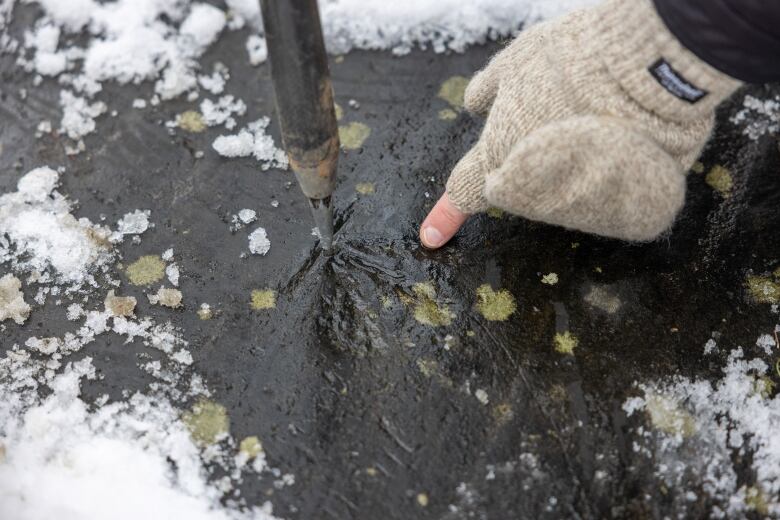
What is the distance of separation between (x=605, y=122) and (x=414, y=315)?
2.33 ft

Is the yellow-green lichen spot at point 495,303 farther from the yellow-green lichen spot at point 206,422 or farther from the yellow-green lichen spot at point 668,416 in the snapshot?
the yellow-green lichen spot at point 206,422

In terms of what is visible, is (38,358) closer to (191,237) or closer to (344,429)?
(191,237)

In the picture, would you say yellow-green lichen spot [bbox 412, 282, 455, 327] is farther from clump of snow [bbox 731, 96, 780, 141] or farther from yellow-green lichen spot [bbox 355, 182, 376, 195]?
clump of snow [bbox 731, 96, 780, 141]

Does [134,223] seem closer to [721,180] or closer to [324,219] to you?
[324,219]

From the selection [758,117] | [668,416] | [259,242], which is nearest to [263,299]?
[259,242]

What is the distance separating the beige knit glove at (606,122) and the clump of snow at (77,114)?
4.45 ft

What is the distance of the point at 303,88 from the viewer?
1.39m

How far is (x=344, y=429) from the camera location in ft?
5.46

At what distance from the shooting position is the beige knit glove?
4.40 ft

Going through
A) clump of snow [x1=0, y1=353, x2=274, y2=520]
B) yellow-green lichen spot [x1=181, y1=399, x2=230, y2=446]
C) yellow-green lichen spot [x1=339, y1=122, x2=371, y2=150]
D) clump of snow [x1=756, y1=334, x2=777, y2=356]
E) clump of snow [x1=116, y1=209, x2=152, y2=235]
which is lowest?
clump of snow [x1=0, y1=353, x2=274, y2=520]

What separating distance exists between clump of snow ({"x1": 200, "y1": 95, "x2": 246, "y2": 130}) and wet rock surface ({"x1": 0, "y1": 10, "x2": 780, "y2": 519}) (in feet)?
0.16

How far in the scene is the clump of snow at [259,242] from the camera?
1.93 meters

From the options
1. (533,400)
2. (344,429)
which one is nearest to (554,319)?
(533,400)

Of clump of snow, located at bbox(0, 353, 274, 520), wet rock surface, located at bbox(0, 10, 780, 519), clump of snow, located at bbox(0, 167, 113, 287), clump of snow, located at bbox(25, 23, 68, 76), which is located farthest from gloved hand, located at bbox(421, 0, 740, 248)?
clump of snow, located at bbox(25, 23, 68, 76)
